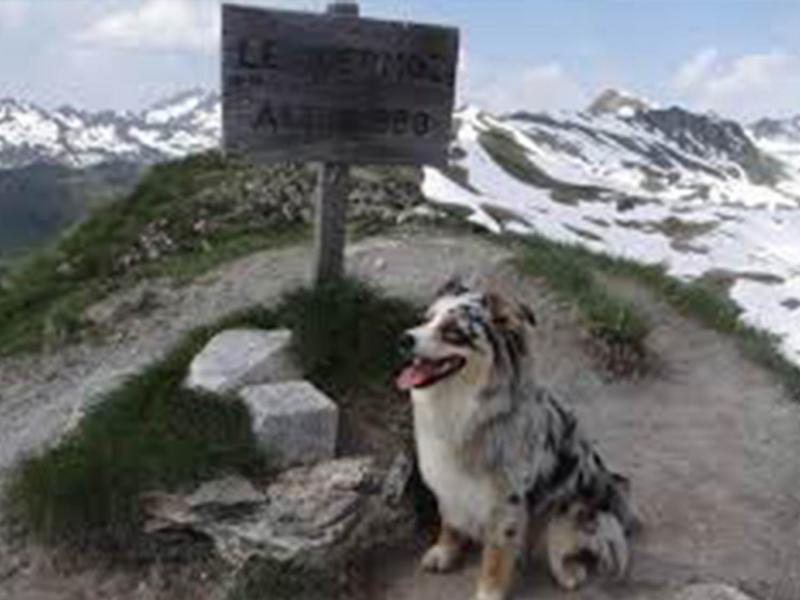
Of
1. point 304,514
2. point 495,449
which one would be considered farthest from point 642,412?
point 495,449

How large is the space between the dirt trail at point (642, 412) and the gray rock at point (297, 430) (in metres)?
1.20

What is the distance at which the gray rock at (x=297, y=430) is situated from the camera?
12375mm

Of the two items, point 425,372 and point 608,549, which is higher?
point 425,372

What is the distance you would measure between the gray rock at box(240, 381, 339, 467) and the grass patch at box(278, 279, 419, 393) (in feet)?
4.22

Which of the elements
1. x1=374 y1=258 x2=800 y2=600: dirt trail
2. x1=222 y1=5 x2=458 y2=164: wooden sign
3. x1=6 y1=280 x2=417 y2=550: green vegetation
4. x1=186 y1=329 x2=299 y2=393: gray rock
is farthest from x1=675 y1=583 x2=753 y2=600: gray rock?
x1=222 y1=5 x2=458 y2=164: wooden sign

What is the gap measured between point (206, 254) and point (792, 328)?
353 feet

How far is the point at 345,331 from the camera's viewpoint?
46.8ft

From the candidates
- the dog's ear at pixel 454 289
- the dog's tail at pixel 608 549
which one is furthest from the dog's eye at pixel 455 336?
the dog's tail at pixel 608 549

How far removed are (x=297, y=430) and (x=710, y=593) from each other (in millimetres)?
3505

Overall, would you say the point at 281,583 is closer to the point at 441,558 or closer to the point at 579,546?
the point at 441,558

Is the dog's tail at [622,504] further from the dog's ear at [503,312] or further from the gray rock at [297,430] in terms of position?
the gray rock at [297,430]

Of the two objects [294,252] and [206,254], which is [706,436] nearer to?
[294,252]

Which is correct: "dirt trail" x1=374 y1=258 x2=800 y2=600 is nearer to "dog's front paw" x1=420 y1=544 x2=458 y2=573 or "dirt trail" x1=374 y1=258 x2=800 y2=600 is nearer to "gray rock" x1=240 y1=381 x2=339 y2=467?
"dog's front paw" x1=420 y1=544 x2=458 y2=573

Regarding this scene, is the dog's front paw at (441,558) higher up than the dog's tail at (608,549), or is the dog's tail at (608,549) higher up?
the dog's tail at (608,549)
